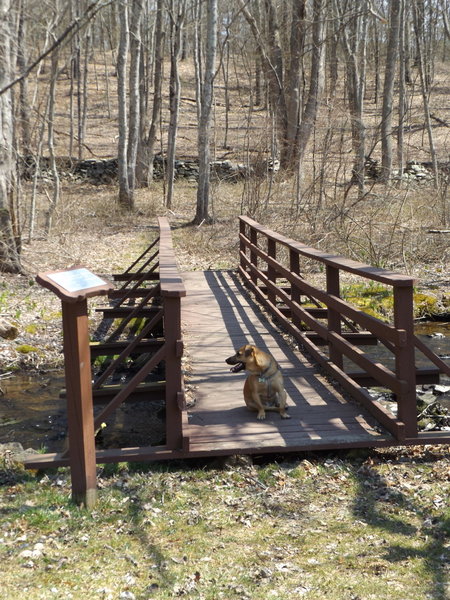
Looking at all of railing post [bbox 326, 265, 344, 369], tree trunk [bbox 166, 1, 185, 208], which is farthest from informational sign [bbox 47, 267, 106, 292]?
tree trunk [bbox 166, 1, 185, 208]

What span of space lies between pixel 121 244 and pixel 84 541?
15148 mm

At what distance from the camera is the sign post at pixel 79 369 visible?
462cm

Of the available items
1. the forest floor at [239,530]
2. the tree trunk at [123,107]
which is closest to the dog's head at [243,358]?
the forest floor at [239,530]

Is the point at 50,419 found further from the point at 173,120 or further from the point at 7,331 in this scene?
the point at 173,120

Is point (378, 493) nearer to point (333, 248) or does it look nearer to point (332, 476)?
point (332, 476)

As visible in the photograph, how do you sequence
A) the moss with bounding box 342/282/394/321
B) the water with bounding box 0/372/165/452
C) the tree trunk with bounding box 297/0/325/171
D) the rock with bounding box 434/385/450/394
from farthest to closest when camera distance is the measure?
the tree trunk with bounding box 297/0/325/171, the moss with bounding box 342/282/394/321, the rock with bounding box 434/385/450/394, the water with bounding box 0/372/165/452

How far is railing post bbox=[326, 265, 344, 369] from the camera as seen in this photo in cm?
725

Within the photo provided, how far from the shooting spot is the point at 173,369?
224 inches

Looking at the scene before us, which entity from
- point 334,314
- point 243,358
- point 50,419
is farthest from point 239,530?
point 50,419

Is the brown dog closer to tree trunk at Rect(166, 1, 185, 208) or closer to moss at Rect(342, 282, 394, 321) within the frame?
moss at Rect(342, 282, 394, 321)

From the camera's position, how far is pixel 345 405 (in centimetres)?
669

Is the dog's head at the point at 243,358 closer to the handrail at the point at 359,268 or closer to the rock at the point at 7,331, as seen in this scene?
the handrail at the point at 359,268

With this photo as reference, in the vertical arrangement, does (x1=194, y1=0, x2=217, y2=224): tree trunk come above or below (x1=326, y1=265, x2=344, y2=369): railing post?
above

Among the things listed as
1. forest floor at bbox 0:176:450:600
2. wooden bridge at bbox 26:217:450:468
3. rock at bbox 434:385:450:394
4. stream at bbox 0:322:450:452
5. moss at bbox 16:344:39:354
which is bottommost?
stream at bbox 0:322:450:452
